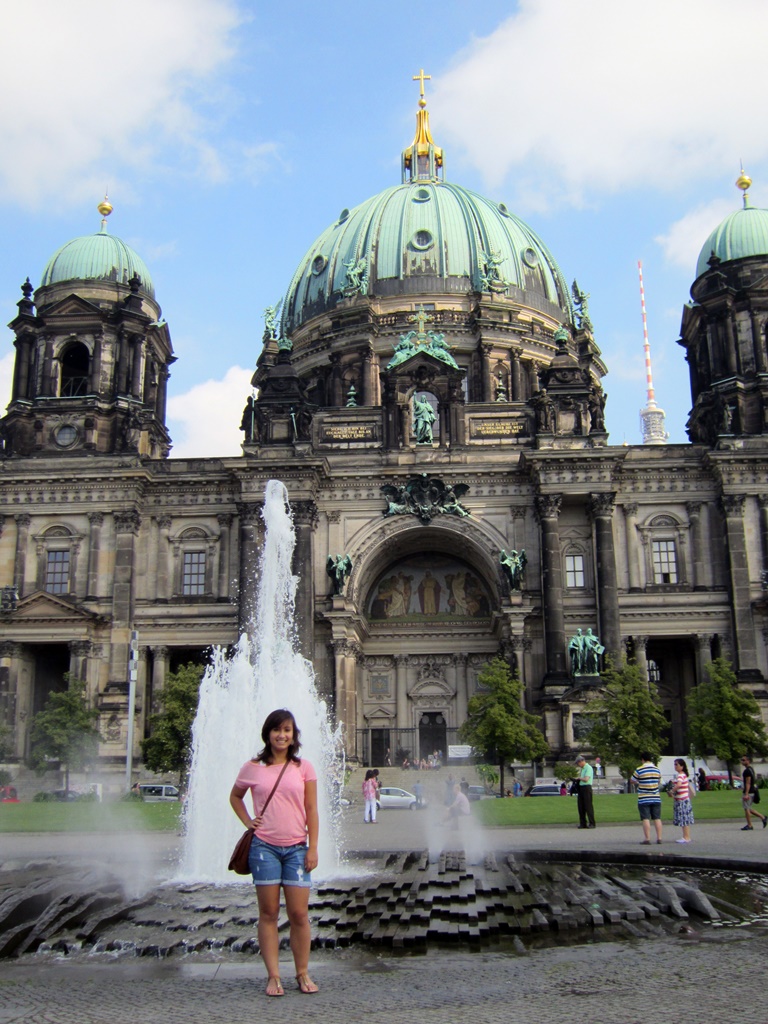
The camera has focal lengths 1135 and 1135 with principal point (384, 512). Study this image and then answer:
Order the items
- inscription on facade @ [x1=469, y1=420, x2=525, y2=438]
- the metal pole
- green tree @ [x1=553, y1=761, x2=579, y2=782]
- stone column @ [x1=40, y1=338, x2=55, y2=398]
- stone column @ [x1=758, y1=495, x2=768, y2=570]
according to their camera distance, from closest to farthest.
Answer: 1. green tree @ [x1=553, y1=761, x2=579, y2=782]
2. the metal pole
3. stone column @ [x1=758, y1=495, x2=768, y2=570]
4. inscription on facade @ [x1=469, y1=420, x2=525, y2=438]
5. stone column @ [x1=40, y1=338, x2=55, y2=398]

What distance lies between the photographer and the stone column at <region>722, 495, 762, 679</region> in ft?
174

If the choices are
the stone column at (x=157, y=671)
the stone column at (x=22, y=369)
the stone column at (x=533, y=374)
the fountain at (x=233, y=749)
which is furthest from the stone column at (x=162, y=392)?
the fountain at (x=233, y=749)

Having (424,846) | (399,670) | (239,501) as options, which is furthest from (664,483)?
(424,846)

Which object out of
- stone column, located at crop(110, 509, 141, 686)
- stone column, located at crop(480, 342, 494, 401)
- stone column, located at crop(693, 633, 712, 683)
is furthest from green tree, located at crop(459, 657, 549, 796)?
stone column, located at crop(480, 342, 494, 401)

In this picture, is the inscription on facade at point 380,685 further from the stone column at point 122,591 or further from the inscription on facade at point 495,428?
the inscription on facade at point 495,428

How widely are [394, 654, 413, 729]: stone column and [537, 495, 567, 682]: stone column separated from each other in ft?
31.8

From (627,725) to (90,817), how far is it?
64.0 ft

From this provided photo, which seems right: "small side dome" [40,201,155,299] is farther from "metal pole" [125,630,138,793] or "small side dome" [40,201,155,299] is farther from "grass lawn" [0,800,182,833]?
"grass lawn" [0,800,182,833]

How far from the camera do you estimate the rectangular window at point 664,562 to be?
56.1m

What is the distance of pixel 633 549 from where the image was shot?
56.2 meters

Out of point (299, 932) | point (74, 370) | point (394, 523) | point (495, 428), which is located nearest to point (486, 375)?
point (495, 428)

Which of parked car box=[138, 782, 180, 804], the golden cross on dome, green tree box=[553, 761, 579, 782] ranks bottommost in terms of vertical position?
parked car box=[138, 782, 180, 804]

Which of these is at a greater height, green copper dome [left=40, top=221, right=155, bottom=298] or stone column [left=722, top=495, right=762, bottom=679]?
green copper dome [left=40, top=221, right=155, bottom=298]

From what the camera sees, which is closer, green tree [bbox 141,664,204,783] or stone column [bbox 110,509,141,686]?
green tree [bbox 141,664,204,783]
